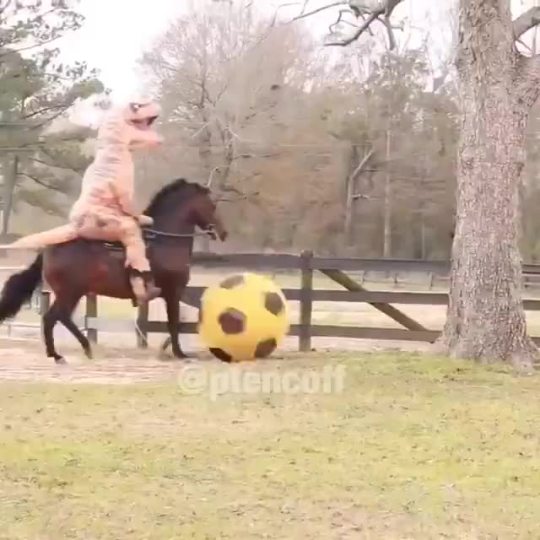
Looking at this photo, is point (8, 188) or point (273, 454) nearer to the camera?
point (273, 454)

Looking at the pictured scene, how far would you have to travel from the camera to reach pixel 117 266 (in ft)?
27.1

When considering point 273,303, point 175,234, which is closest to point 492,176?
point 273,303

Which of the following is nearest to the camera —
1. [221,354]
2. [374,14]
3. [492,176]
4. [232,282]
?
[492,176]

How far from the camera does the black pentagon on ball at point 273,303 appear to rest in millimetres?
7879

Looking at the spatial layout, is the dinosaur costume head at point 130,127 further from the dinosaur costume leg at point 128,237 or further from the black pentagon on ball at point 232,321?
the black pentagon on ball at point 232,321

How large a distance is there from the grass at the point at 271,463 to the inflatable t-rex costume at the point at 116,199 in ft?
5.93

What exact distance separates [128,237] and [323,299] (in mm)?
2107

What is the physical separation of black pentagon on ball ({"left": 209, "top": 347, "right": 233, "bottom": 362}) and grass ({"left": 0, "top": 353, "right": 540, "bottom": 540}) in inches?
55.8

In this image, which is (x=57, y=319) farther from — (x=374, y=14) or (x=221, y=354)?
(x=374, y=14)

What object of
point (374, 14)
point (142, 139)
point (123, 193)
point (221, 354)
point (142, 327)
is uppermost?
point (374, 14)

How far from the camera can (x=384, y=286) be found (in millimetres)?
20766

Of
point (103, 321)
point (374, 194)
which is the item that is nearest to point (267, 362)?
point (103, 321)

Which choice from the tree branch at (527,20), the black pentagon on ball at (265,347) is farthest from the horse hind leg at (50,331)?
the tree branch at (527,20)

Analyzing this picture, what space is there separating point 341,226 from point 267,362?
1345 cm
